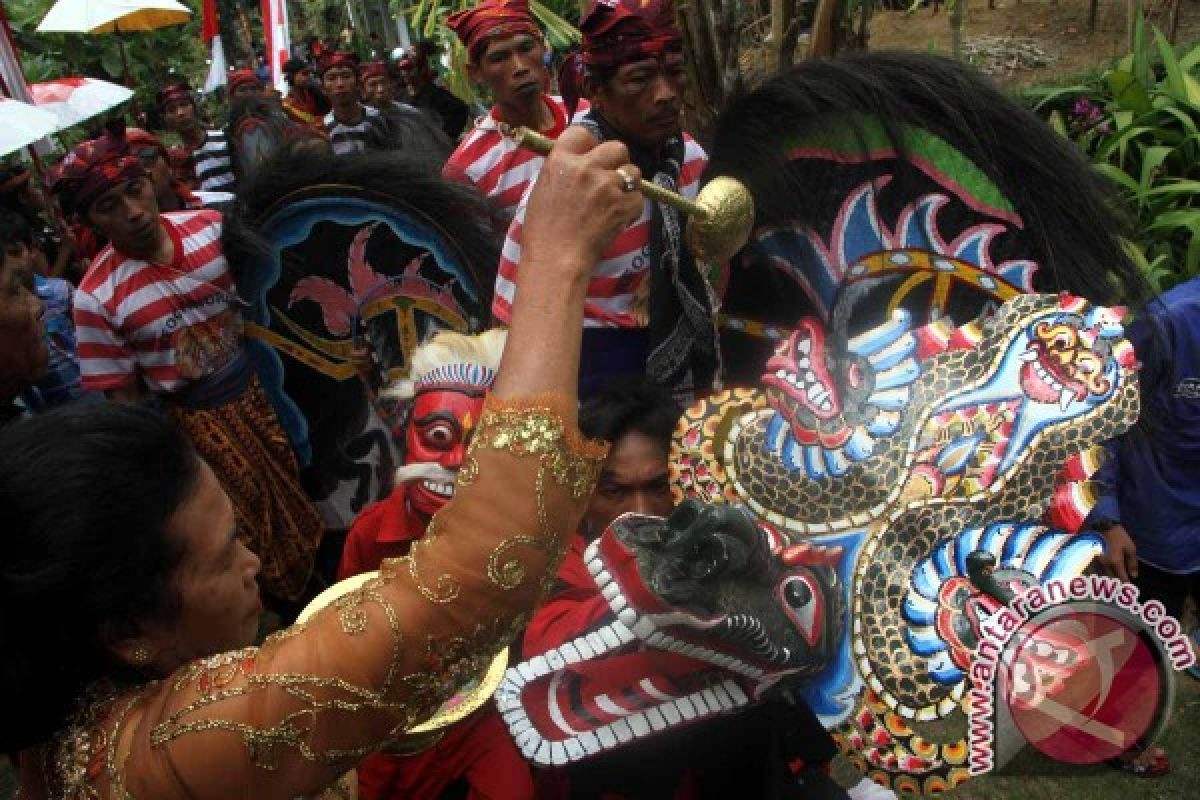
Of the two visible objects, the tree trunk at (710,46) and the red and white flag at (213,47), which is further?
the red and white flag at (213,47)

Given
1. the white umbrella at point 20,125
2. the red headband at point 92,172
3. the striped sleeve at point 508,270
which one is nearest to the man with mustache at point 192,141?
the white umbrella at point 20,125

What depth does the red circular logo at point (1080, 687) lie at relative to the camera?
1.10 m

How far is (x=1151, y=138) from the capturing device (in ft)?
13.6

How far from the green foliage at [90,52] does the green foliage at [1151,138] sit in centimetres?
715

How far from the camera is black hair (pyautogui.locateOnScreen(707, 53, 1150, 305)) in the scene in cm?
132

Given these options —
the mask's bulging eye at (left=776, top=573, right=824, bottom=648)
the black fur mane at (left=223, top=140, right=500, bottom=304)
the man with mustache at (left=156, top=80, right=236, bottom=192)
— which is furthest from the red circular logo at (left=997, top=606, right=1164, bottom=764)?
the man with mustache at (left=156, top=80, right=236, bottom=192)

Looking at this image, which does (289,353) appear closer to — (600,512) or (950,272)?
(600,512)

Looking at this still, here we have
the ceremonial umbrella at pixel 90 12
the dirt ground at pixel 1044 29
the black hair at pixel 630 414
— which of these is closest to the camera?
the black hair at pixel 630 414

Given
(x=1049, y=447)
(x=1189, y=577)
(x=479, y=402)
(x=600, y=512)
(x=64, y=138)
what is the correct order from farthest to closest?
(x=64, y=138) < (x=1189, y=577) < (x=479, y=402) < (x=600, y=512) < (x=1049, y=447)

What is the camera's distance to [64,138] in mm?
9062

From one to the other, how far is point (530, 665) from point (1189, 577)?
191cm

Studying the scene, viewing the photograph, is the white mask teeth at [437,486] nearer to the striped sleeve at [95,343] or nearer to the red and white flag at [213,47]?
the striped sleeve at [95,343]

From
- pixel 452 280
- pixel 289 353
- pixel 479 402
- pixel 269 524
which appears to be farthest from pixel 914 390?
pixel 269 524

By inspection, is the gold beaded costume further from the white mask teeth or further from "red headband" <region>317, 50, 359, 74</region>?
"red headband" <region>317, 50, 359, 74</region>
